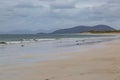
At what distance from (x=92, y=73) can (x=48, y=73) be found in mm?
1684

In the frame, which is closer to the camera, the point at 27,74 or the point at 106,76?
the point at 106,76

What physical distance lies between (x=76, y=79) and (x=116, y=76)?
1.44m

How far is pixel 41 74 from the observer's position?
35.3ft

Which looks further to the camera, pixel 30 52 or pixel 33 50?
pixel 33 50

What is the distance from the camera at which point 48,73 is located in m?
11.0

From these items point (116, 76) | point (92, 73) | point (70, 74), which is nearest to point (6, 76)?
point (70, 74)

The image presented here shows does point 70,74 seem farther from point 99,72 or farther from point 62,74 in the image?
point 99,72

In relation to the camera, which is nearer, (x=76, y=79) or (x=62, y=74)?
(x=76, y=79)

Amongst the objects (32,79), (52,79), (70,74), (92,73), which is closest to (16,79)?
(32,79)

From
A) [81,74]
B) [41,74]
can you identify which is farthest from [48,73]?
[81,74]

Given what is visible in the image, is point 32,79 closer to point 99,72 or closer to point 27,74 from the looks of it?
point 27,74

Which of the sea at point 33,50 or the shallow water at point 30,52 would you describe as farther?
the sea at point 33,50

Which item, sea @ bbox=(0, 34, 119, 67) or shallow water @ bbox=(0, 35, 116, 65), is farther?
sea @ bbox=(0, 34, 119, 67)

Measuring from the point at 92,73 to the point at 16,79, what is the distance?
→ 2.87 metres
